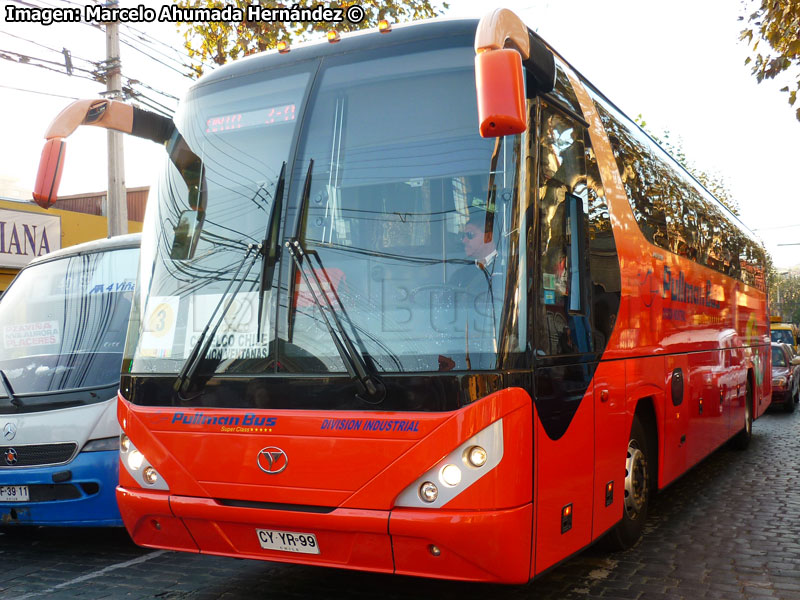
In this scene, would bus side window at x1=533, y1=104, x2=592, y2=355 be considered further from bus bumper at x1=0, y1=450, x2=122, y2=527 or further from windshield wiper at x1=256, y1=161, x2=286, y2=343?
bus bumper at x1=0, y1=450, x2=122, y2=527

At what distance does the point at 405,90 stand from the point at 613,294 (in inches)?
80.9

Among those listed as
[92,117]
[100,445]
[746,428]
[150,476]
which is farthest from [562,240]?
[746,428]

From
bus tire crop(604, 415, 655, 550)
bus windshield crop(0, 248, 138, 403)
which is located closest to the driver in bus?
bus tire crop(604, 415, 655, 550)

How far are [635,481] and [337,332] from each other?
295 cm

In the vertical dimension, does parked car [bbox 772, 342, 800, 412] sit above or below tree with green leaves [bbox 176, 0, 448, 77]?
below

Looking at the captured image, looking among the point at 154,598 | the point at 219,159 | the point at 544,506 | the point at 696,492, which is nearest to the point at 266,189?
the point at 219,159

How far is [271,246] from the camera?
4641 millimetres

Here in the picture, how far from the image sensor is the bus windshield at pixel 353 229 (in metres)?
4.27

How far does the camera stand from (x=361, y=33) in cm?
506

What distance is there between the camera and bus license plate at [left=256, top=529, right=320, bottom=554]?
4438 millimetres

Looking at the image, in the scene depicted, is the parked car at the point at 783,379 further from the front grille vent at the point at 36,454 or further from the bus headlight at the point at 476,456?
the bus headlight at the point at 476,456

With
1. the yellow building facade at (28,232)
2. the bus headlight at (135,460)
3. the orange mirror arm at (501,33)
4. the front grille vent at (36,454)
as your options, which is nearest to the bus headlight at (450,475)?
the bus headlight at (135,460)

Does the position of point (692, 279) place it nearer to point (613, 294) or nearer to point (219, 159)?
point (613, 294)

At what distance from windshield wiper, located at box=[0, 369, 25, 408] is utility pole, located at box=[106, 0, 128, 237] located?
9.90 m
